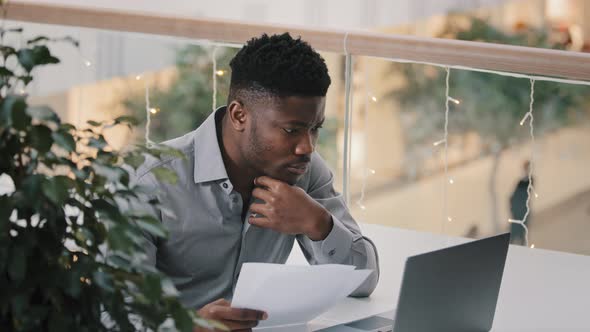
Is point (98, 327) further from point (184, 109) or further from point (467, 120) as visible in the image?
point (467, 120)

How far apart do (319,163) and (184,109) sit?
518cm

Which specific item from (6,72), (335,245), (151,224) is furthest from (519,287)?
(6,72)

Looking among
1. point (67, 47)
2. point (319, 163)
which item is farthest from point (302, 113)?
point (67, 47)

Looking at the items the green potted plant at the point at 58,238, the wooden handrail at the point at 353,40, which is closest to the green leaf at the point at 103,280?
the green potted plant at the point at 58,238

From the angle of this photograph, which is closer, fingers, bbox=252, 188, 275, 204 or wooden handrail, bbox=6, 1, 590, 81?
fingers, bbox=252, 188, 275, 204

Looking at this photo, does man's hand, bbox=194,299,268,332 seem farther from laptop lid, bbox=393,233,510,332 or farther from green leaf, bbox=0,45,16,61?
green leaf, bbox=0,45,16,61

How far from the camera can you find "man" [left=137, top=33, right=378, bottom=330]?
172 centimetres

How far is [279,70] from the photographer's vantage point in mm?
1721

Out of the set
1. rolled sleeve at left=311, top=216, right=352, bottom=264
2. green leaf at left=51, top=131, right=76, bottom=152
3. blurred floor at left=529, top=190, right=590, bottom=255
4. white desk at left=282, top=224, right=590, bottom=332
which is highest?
green leaf at left=51, top=131, right=76, bottom=152

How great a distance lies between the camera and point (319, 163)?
201 cm

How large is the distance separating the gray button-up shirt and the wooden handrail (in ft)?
1.91

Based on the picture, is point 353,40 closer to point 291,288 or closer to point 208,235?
point 208,235

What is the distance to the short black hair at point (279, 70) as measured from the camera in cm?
171

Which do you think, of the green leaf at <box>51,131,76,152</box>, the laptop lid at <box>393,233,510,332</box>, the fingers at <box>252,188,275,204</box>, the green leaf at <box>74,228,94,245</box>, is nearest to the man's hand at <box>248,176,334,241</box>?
the fingers at <box>252,188,275,204</box>
